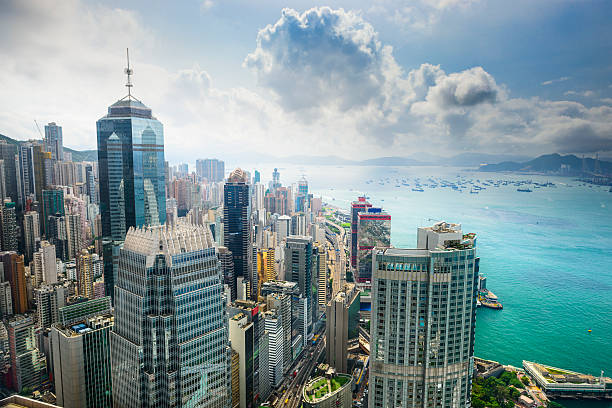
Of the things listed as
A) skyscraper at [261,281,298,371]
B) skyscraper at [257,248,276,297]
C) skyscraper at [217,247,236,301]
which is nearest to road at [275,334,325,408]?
skyscraper at [261,281,298,371]

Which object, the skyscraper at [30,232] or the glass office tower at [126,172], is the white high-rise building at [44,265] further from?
the glass office tower at [126,172]

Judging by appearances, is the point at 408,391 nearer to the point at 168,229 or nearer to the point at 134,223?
the point at 168,229

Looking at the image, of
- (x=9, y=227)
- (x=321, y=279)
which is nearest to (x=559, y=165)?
(x=321, y=279)

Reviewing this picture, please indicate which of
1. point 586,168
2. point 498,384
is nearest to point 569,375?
point 498,384

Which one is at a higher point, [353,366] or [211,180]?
[211,180]

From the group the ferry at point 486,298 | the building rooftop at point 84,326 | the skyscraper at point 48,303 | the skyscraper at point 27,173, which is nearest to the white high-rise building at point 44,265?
the skyscraper at point 48,303

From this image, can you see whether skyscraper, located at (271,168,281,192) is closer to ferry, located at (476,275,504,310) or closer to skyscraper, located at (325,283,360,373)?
skyscraper, located at (325,283,360,373)
